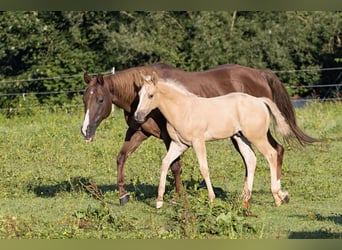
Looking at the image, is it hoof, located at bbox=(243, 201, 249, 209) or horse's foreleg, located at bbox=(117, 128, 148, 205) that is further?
horse's foreleg, located at bbox=(117, 128, 148, 205)

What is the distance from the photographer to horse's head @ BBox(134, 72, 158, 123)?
7.06 m

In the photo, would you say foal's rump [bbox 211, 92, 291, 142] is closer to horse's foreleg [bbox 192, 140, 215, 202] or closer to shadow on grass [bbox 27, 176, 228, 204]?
horse's foreleg [bbox 192, 140, 215, 202]

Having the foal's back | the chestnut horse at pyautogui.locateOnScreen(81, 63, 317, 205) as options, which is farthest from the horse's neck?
the foal's back

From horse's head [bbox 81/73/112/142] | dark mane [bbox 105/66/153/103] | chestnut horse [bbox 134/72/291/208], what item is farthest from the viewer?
dark mane [bbox 105/66/153/103]

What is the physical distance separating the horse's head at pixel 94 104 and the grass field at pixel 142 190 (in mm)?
629

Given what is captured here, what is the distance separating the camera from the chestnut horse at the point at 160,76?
7.55 meters

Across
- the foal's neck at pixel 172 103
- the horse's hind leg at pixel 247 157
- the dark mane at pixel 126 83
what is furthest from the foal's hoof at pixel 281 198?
the dark mane at pixel 126 83

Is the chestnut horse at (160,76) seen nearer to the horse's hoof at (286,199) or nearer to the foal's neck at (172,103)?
the foal's neck at (172,103)

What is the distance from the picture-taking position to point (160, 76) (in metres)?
7.72

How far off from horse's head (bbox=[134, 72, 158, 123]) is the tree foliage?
14656 millimetres

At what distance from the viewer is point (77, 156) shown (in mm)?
11539

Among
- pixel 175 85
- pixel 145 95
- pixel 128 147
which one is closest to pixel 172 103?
pixel 175 85

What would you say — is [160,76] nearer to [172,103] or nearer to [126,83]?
[126,83]

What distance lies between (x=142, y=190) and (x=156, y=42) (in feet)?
48.1
